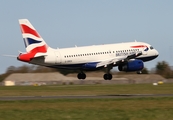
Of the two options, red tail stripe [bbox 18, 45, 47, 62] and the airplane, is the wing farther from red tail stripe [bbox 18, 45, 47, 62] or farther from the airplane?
red tail stripe [bbox 18, 45, 47, 62]

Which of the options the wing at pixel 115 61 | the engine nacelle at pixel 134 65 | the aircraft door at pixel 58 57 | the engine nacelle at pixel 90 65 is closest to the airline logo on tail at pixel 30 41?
the aircraft door at pixel 58 57

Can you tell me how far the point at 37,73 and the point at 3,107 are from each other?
3313 inches

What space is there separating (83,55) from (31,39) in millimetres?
8093

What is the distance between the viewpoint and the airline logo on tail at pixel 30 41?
237 feet

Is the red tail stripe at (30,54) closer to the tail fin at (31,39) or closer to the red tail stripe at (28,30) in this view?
the tail fin at (31,39)

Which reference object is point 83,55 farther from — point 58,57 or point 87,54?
point 58,57

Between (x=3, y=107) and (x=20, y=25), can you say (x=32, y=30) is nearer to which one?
(x=20, y=25)

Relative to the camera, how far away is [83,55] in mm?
73812

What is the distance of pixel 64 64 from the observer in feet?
243

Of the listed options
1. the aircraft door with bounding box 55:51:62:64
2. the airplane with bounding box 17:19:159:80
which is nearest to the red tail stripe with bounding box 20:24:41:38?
the airplane with bounding box 17:19:159:80

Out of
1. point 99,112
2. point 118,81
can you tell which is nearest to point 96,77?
point 118,81

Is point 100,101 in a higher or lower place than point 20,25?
lower

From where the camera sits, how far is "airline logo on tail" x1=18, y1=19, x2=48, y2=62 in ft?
237

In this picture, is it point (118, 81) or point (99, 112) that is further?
point (118, 81)
